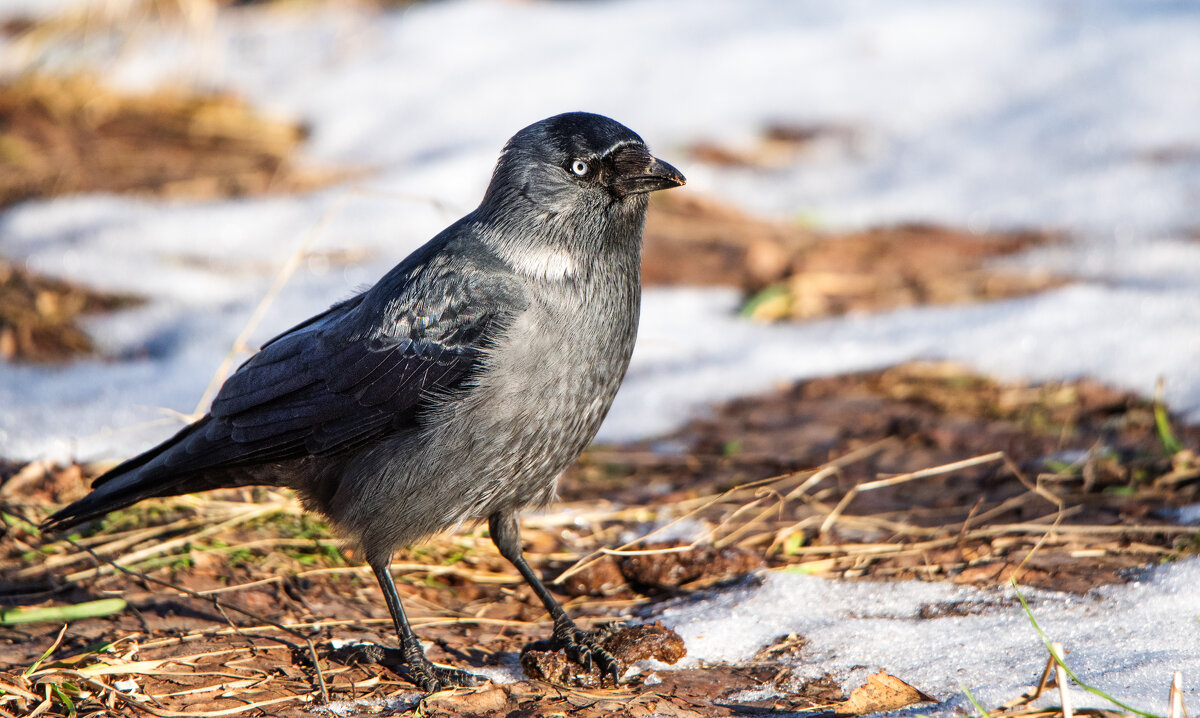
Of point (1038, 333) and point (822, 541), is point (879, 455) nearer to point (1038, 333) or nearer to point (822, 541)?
point (822, 541)

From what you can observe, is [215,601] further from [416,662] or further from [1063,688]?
[1063,688]

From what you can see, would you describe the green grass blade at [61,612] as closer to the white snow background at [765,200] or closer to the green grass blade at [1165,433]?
the white snow background at [765,200]

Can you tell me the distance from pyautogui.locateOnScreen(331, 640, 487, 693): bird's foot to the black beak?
1.32 m

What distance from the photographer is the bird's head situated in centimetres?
302

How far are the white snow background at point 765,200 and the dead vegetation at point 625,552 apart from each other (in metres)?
0.19

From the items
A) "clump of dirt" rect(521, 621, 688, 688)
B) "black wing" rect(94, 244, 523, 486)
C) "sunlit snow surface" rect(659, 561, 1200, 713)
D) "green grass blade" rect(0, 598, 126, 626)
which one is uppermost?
"black wing" rect(94, 244, 523, 486)

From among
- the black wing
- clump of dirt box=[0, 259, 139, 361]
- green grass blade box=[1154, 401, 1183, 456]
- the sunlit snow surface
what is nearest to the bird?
the black wing

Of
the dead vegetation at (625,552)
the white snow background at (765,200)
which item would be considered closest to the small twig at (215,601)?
the dead vegetation at (625,552)

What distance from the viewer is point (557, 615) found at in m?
2.86

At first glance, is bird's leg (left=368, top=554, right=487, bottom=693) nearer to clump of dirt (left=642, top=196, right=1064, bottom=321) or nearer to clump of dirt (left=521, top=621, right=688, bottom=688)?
clump of dirt (left=521, top=621, right=688, bottom=688)

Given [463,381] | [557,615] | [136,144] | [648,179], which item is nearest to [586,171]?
[648,179]

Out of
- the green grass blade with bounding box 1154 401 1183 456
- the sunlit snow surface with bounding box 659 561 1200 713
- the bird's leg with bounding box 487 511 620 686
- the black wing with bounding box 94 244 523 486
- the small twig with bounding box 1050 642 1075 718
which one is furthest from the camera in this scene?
the green grass blade with bounding box 1154 401 1183 456

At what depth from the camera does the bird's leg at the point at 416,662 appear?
2543 millimetres

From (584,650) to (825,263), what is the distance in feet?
12.5
